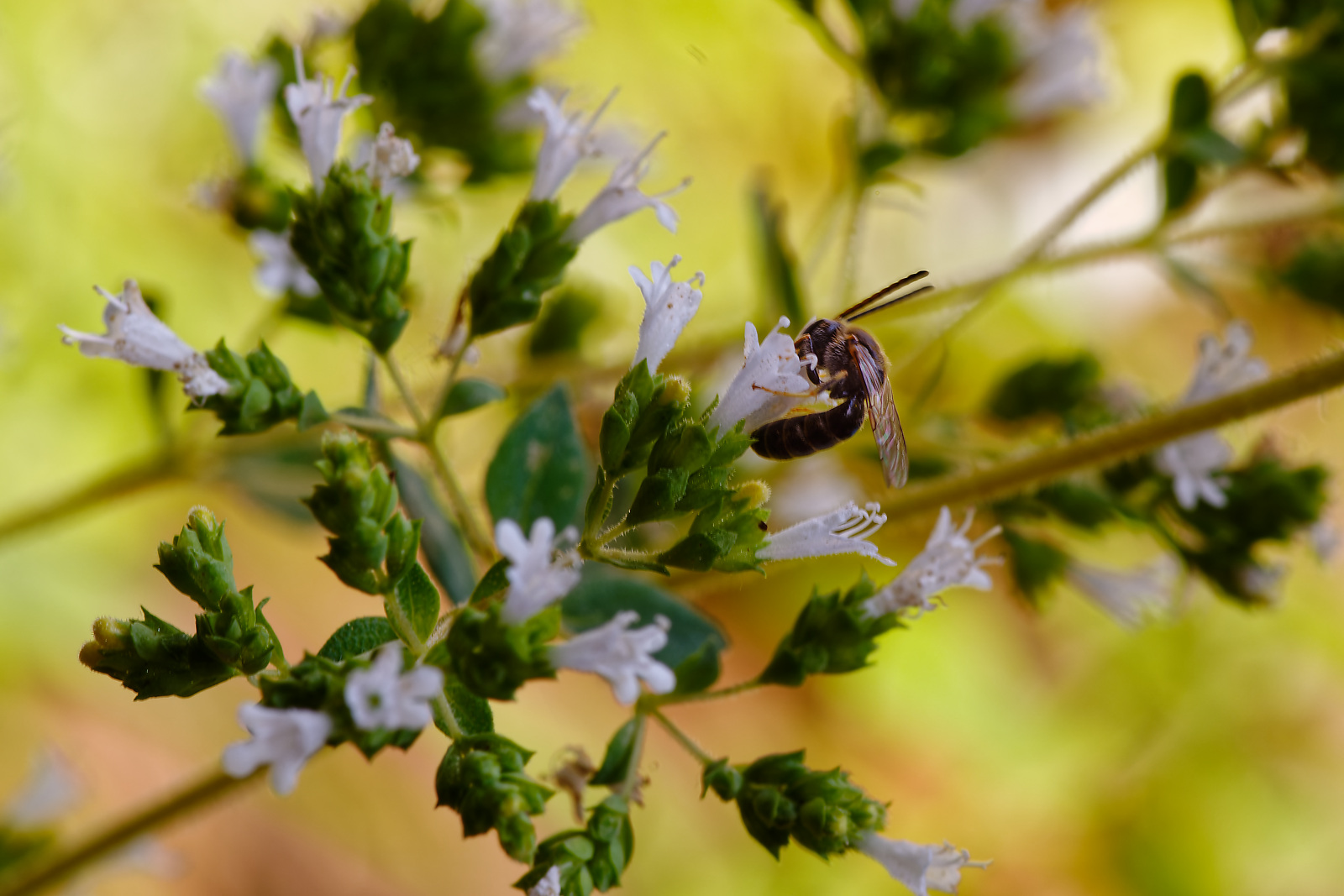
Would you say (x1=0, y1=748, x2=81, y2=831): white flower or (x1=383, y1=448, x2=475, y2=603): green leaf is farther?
(x1=0, y1=748, x2=81, y2=831): white flower

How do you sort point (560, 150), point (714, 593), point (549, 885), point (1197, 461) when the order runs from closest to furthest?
1. point (549, 885)
2. point (560, 150)
3. point (1197, 461)
4. point (714, 593)

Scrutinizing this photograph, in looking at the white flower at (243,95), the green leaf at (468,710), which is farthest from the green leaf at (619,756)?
the white flower at (243,95)

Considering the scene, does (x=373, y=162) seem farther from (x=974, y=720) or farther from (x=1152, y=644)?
(x=1152, y=644)

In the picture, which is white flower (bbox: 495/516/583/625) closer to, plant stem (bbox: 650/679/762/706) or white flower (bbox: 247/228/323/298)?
plant stem (bbox: 650/679/762/706)

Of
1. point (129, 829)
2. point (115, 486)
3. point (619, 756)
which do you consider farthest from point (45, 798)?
point (619, 756)

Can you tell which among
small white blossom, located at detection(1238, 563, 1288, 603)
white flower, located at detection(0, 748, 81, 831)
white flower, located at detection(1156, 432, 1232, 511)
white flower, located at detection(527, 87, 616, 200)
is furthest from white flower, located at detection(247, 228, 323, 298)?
small white blossom, located at detection(1238, 563, 1288, 603)

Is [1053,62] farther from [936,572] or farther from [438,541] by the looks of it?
[438,541]
